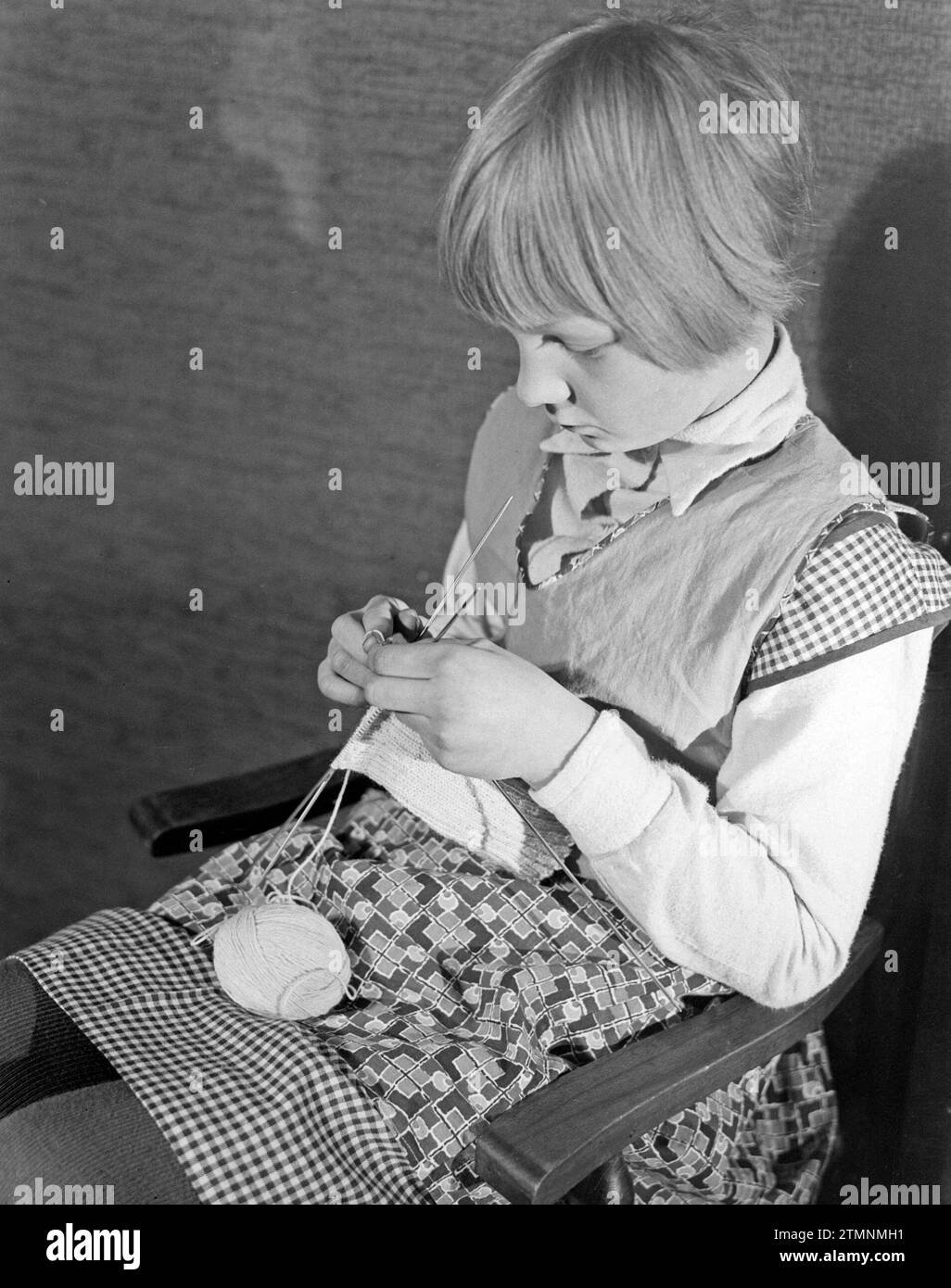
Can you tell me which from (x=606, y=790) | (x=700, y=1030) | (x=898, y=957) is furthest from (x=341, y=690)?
(x=898, y=957)

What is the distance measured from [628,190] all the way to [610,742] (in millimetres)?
308

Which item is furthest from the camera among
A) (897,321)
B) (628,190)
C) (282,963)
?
(897,321)

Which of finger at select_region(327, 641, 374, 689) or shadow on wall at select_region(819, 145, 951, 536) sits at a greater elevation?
shadow on wall at select_region(819, 145, 951, 536)

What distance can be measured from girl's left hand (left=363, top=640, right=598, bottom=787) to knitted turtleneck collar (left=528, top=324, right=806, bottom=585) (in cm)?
17

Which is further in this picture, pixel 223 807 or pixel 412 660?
pixel 223 807

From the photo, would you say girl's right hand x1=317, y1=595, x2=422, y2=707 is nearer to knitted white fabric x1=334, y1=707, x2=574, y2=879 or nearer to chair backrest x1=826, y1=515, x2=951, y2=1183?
knitted white fabric x1=334, y1=707, x2=574, y2=879

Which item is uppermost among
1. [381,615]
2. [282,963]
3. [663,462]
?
[663,462]

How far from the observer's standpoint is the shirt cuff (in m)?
0.69

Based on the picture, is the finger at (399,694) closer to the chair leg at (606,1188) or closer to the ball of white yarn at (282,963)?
the ball of white yarn at (282,963)

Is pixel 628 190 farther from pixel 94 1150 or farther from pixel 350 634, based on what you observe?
pixel 94 1150

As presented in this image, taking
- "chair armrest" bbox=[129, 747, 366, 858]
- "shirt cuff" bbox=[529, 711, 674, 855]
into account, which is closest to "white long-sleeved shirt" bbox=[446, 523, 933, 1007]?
"shirt cuff" bbox=[529, 711, 674, 855]

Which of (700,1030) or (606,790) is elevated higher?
(606,790)

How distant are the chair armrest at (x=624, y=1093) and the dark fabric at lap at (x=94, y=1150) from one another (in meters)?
0.18

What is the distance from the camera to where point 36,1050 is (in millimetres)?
729
